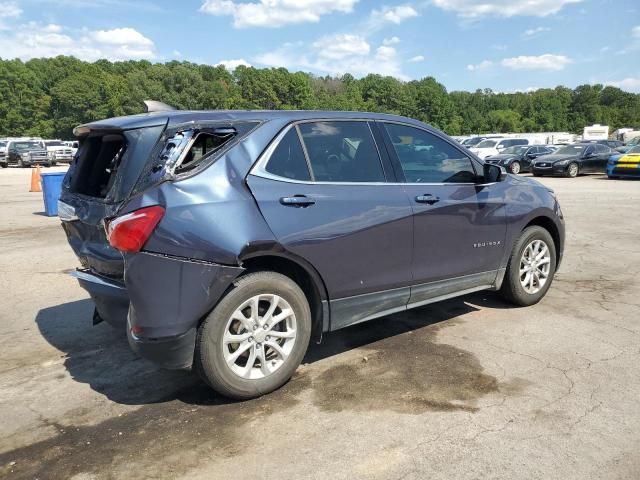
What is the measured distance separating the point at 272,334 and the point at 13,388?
6.19 ft

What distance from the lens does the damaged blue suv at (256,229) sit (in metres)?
3.17

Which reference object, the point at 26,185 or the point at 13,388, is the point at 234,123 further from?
the point at 26,185

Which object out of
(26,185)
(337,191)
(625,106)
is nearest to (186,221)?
(337,191)

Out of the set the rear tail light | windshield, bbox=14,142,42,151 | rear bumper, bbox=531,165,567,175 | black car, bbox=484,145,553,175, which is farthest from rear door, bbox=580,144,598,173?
windshield, bbox=14,142,42,151

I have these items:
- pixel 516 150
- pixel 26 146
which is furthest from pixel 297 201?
pixel 26 146

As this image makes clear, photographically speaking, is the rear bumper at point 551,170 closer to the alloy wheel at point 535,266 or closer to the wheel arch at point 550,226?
the wheel arch at point 550,226

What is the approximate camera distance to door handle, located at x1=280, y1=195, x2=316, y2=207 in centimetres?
348

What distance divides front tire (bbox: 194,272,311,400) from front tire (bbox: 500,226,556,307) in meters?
2.40

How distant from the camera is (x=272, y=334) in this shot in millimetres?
3521

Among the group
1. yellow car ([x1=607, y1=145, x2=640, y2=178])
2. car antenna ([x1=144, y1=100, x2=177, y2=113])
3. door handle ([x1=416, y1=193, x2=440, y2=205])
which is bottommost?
yellow car ([x1=607, y1=145, x2=640, y2=178])

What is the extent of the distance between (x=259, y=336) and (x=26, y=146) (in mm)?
40961

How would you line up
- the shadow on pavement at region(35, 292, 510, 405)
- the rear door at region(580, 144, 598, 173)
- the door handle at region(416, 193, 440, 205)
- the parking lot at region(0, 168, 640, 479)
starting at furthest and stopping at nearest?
the rear door at region(580, 144, 598, 173)
the door handle at region(416, 193, 440, 205)
the shadow on pavement at region(35, 292, 510, 405)
the parking lot at region(0, 168, 640, 479)

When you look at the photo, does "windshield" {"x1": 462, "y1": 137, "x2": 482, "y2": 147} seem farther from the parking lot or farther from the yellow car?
the parking lot

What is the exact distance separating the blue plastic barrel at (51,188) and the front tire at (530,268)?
383 inches
